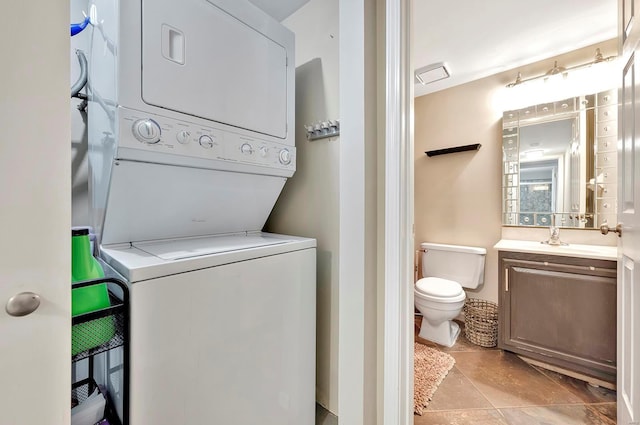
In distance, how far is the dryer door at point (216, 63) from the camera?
0.87m

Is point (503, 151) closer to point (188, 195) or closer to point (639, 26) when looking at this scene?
point (639, 26)

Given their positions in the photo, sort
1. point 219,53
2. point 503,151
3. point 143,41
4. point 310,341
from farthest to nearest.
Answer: point 503,151, point 310,341, point 219,53, point 143,41

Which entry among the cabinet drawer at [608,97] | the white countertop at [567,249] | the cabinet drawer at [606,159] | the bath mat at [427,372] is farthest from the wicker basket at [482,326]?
the cabinet drawer at [608,97]

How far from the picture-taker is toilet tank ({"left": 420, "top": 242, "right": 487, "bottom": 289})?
245cm

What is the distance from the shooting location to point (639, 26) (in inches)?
36.2

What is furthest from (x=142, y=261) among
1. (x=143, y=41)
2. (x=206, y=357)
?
(x=143, y=41)

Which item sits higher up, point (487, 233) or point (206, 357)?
point (487, 233)

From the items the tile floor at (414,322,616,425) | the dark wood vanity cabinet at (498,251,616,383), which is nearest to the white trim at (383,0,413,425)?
the tile floor at (414,322,616,425)

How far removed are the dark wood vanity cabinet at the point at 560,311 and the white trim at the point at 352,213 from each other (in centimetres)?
157

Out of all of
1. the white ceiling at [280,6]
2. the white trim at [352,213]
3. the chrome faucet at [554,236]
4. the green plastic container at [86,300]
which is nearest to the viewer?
the green plastic container at [86,300]

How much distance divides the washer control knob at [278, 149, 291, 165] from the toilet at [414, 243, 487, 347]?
65.3 inches

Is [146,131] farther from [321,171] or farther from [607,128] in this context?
[607,128]

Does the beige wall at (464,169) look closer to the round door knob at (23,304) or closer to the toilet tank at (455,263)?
the toilet tank at (455,263)

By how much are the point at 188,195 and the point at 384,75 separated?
93 centimetres
